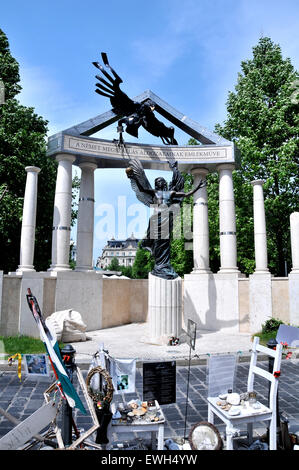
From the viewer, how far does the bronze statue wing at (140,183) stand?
Answer: 11.5 metres

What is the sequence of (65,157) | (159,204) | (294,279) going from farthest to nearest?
1. (65,157)
2. (294,279)
3. (159,204)

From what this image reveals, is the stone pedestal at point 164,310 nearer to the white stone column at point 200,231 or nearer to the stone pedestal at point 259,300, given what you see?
the stone pedestal at point 259,300

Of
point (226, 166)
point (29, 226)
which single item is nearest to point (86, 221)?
point (29, 226)

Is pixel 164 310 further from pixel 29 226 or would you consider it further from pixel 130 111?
pixel 130 111

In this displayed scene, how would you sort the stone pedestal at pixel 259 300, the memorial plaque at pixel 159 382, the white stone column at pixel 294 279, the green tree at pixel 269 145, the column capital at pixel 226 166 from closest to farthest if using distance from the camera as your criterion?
the memorial plaque at pixel 159 382 → the white stone column at pixel 294 279 → the stone pedestal at pixel 259 300 → the column capital at pixel 226 166 → the green tree at pixel 269 145

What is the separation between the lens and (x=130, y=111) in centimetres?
1438

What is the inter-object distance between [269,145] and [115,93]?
33.3 feet

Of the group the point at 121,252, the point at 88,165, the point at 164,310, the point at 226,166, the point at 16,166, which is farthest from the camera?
the point at 121,252

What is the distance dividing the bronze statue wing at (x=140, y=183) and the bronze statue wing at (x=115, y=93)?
383cm

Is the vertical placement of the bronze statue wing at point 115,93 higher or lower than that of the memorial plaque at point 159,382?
higher

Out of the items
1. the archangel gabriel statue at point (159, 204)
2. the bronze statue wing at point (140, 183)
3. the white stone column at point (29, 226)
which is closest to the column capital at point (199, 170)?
the archangel gabriel statue at point (159, 204)

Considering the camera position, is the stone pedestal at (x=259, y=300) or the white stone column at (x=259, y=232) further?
the white stone column at (x=259, y=232)
